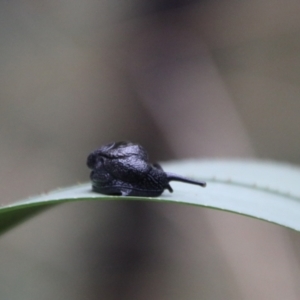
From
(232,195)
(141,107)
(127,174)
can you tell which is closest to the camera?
(232,195)

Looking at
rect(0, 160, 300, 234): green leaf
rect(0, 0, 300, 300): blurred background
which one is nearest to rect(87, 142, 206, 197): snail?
rect(0, 160, 300, 234): green leaf

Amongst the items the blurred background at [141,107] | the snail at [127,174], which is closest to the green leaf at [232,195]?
the snail at [127,174]

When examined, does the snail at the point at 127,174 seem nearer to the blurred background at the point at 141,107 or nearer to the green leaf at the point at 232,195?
the green leaf at the point at 232,195

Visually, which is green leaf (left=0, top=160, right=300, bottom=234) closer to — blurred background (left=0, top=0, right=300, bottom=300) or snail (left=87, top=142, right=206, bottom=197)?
snail (left=87, top=142, right=206, bottom=197)

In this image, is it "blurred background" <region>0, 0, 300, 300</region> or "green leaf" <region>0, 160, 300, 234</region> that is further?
"blurred background" <region>0, 0, 300, 300</region>

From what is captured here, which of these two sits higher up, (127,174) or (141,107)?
(141,107)

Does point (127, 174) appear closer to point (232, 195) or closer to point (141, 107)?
point (232, 195)

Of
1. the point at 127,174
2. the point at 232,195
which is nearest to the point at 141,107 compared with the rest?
the point at 127,174
